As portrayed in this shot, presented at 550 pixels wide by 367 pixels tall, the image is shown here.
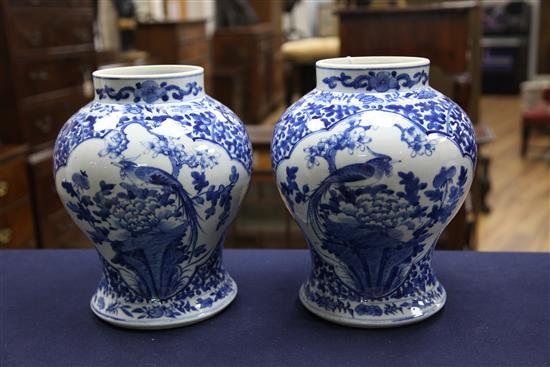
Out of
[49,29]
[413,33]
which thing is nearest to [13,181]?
[49,29]

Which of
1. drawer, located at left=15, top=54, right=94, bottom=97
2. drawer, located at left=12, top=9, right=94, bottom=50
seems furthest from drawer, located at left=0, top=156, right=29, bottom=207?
drawer, located at left=12, top=9, right=94, bottom=50

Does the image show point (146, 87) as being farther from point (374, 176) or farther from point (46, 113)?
point (46, 113)

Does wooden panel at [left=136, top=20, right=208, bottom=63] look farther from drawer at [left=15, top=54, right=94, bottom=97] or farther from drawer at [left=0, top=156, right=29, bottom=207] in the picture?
drawer at [left=0, top=156, right=29, bottom=207]

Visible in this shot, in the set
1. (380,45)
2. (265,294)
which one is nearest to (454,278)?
(265,294)

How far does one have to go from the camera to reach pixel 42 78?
2480 millimetres

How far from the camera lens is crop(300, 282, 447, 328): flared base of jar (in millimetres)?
880

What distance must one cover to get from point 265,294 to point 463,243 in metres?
1.24

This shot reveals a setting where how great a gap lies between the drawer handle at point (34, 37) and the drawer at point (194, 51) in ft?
7.83

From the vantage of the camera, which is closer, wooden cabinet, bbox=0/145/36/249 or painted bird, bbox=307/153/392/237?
painted bird, bbox=307/153/392/237

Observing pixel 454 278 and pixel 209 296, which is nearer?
pixel 209 296

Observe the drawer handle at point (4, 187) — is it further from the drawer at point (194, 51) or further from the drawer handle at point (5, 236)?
the drawer at point (194, 51)

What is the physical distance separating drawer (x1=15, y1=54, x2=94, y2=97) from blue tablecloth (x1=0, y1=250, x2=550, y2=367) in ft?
4.75

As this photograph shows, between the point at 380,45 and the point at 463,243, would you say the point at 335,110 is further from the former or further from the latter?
the point at 380,45

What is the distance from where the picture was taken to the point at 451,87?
2.06 metres
